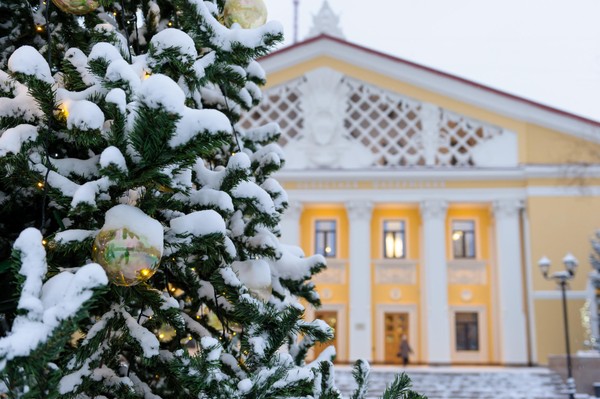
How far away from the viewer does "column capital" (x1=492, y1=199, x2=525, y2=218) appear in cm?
2162

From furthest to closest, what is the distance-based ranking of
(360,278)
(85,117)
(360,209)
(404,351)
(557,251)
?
(360,209), (360,278), (557,251), (404,351), (85,117)

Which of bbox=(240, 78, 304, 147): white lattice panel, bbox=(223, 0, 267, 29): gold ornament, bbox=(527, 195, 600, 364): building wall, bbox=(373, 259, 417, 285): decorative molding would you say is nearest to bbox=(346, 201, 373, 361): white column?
bbox=(373, 259, 417, 285): decorative molding

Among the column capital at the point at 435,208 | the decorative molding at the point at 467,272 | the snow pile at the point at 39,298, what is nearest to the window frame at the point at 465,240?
A: the decorative molding at the point at 467,272

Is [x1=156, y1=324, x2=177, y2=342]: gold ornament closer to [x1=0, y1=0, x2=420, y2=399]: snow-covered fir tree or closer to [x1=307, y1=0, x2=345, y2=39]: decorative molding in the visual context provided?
[x1=0, y1=0, x2=420, y2=399]: snow-covered fir tree

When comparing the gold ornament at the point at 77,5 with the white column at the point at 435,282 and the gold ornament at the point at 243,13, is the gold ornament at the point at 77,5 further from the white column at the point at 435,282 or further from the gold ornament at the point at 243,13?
the white column at the point at 435,282

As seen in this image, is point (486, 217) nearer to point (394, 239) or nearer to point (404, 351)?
point (394, 239)

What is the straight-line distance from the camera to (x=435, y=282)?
21.4 metres

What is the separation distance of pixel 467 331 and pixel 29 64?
22.0 meters

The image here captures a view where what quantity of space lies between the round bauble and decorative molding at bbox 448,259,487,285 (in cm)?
2150

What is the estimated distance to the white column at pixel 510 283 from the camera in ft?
68.0

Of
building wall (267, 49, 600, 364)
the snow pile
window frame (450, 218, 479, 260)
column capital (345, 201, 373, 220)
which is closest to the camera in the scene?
the snow pile

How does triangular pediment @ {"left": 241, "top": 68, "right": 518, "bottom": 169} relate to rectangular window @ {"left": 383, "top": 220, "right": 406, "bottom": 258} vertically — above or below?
above

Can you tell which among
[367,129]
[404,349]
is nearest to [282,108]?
[367,129]

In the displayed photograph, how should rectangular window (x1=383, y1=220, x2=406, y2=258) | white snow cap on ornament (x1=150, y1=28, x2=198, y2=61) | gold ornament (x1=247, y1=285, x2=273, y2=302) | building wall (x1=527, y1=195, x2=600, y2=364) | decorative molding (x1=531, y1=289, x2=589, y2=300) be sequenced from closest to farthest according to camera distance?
1. white snow cap on ornament (x1=150, y1=28, x2=198, y2=61)
2. gold ornament (x1=247, y1=285, x2=273, y2=302)
3. building wall (x1=527, y1=195, x2=600, y2=364)
4. decorative molding (x1=531, y1=289, x2=589, y2=300)
5. rectangular window (x1=383, y1=220, x2=406, y2=258)
